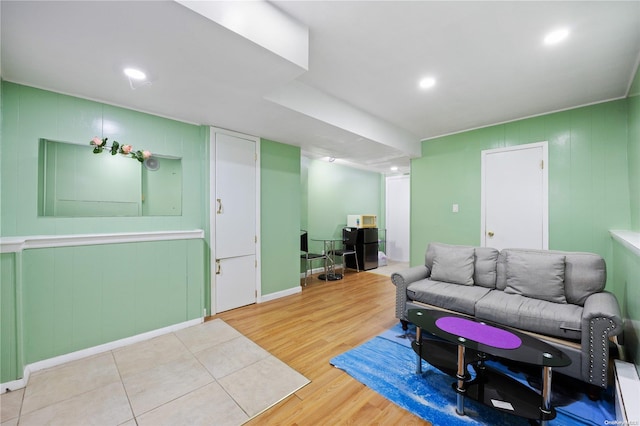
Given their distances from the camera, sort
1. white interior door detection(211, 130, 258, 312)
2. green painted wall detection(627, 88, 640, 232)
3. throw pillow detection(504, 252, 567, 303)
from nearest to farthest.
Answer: throw pillow detection(504, 252, 567, 303), green painted wall detection(627, 88, 640, 232), white interior door detection(211, 130, 258, 312)

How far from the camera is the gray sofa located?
1719 mm

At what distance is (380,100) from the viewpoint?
9.85 feet

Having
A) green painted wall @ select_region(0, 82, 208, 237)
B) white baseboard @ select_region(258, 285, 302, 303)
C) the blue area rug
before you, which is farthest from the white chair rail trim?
the blue area rug

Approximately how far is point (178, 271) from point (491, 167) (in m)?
4.37

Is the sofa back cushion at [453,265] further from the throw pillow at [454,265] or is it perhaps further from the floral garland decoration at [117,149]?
the floral garland decoration at [117,149]

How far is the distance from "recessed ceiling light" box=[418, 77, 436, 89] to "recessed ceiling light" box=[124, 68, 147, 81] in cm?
249

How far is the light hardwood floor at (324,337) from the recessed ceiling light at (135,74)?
2.54 meters

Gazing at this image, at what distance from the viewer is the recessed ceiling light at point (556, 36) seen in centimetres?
184

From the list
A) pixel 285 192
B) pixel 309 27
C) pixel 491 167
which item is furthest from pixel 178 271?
pixel 491 167

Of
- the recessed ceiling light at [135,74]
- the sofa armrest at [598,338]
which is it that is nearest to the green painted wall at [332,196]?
the recessed ceiling light at [135,74]

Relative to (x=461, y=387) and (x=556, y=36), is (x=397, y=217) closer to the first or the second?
(x=556, y=36)

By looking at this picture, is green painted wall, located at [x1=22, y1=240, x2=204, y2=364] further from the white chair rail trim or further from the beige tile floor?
the beige tile floor

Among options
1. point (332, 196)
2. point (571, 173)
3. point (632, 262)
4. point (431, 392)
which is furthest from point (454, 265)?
point (332, 196)

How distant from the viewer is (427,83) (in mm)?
2588
